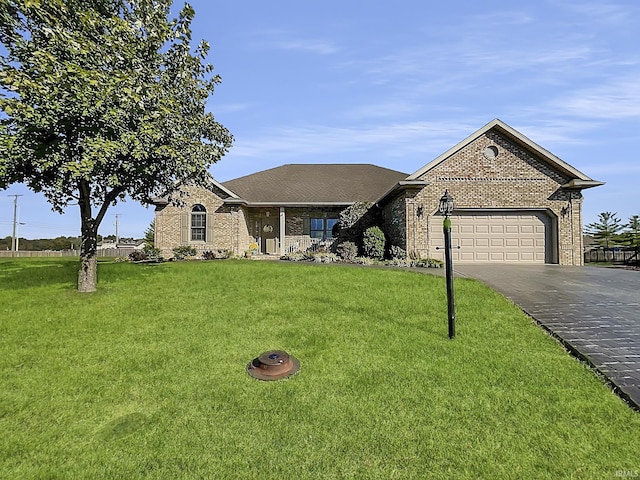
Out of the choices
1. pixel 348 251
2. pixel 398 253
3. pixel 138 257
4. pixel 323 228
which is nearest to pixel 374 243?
pixel 348 251

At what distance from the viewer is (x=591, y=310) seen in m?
7.32

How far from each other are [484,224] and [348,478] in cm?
1463

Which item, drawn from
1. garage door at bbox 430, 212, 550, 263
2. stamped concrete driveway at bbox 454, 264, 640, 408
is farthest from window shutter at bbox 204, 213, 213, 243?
stamped concrete driveway at bbox 454, 264, 640, 408

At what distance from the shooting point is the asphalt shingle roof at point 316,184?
20.9 m

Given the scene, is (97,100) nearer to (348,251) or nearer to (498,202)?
(348,251)

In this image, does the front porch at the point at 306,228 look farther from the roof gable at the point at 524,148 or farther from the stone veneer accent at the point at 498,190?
the roof gable at the point at 524,148

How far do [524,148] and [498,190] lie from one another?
2176 millimetres

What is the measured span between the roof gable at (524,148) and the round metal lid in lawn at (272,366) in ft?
39.1

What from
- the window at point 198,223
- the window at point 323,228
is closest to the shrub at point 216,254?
the window at point 198,223

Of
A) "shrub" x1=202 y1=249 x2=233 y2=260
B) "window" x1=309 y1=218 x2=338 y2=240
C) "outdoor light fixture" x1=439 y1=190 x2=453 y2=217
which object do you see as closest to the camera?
"outdoor light fixture" x1=439 y1=190 x2=453 y2=217

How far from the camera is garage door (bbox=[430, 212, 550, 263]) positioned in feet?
51.0

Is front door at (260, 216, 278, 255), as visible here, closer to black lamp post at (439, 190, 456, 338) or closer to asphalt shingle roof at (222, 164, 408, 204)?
asphalt shingle roof at (222, 164, 408, 204)

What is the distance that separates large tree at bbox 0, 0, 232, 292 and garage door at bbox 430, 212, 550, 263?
10.7 metres

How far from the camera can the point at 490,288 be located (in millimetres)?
9234
